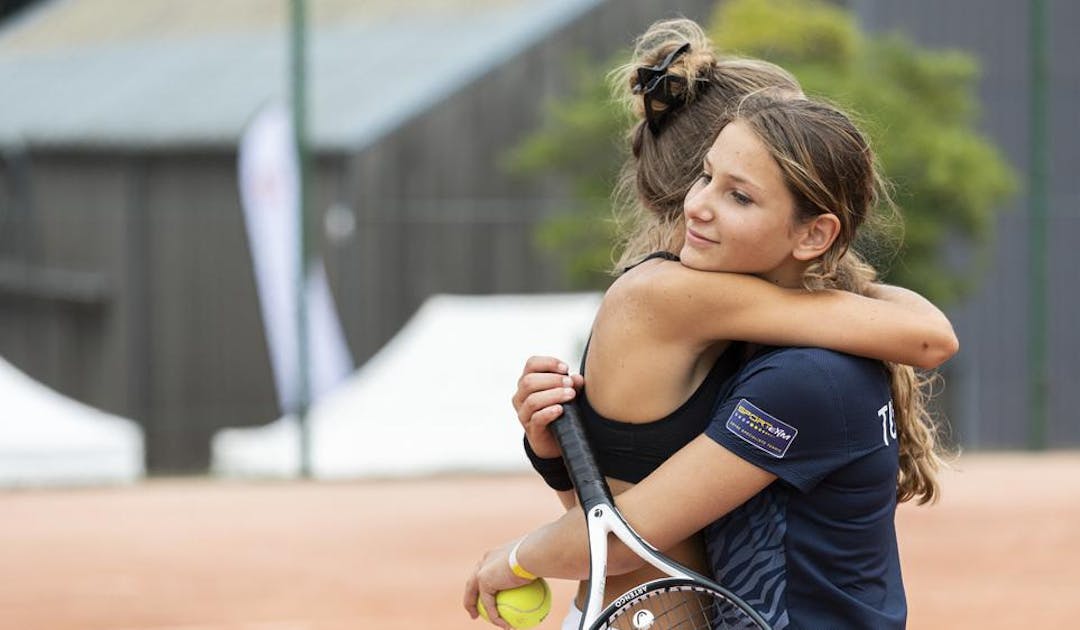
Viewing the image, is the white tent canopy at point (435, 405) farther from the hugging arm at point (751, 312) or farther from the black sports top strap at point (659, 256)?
the hugging arm at point (751, 312)

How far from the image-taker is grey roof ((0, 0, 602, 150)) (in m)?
18.0

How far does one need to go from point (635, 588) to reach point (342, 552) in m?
7.01

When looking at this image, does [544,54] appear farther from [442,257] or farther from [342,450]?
[342,450]

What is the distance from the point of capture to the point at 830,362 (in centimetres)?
184

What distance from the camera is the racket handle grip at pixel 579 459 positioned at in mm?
1847

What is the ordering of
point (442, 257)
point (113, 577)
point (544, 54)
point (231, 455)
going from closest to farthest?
1. point (113, 577)
2. point (231, 455)
3. point (442, 257)
4. point (544, 54)

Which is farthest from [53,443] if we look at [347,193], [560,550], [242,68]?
[560,550]

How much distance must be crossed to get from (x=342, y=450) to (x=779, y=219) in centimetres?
1213

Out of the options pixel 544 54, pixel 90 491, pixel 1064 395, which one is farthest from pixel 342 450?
pixel 1064 395

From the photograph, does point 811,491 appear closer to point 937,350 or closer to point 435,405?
point 937,350

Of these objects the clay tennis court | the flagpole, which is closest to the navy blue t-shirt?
the clay tennis court

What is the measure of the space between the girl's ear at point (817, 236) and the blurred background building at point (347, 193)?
1257 centimetres

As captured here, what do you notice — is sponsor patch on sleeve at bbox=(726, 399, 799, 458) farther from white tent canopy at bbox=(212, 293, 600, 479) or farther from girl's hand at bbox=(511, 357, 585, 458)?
white tent canopy at bbox=(212, 293, 600, 479)

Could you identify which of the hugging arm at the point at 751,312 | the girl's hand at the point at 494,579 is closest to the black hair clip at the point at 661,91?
the hugging arm at the point at 751,312
